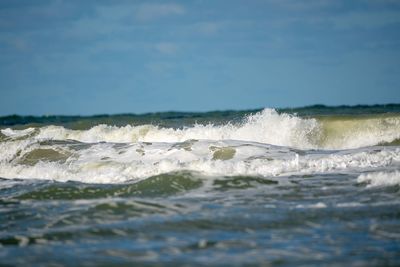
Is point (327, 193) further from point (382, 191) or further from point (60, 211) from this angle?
point (60, 211)

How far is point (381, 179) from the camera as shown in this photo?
1046cm

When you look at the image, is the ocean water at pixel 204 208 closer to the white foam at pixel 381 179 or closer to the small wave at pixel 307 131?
the white foam at pixel 381 179

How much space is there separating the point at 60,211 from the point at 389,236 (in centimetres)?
418

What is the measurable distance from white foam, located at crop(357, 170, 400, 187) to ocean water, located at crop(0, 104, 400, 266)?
0.03 m

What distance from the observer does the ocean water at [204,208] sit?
22.1ft

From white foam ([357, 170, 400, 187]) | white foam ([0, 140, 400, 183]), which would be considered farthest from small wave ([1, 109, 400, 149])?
white foam ([357, 170, 400, 187])

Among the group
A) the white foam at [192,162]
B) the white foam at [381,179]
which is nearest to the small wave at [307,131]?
the white foam at [192,162]

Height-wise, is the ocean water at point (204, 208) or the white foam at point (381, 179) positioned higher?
the white foam at point (381, 179)

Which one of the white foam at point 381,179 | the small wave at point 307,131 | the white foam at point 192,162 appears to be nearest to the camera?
the white foam at point 381,179

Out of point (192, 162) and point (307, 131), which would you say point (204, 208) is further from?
point (307, 131)

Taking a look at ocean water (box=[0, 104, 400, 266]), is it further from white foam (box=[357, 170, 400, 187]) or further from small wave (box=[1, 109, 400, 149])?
small wave (box=[1, 109, 400, 149])

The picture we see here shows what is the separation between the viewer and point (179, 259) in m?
6.52

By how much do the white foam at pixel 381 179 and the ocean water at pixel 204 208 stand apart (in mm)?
27

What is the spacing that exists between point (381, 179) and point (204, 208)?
290 centimetres
